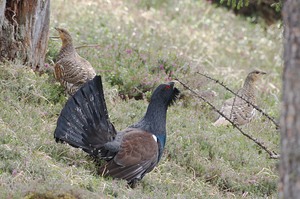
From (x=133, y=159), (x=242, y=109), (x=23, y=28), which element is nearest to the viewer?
(x=133, y=159)

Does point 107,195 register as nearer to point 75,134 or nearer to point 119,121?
point 75,134

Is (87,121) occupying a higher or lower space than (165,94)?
lower

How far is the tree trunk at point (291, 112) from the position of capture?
3260mm

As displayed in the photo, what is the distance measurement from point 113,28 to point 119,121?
4937 mm

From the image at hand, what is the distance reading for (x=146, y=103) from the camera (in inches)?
386

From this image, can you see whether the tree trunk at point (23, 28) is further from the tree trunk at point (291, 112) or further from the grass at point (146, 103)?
the tree trunk at point (291, 112)

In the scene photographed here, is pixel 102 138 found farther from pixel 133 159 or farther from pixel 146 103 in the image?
pixel 146 103

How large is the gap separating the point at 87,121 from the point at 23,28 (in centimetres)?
259

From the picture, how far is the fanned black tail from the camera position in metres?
7.04

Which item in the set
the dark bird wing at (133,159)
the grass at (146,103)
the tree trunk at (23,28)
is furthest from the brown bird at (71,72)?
the dark bird wing at (133,159)

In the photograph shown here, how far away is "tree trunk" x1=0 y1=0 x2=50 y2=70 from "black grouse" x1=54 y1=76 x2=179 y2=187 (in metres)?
2.29

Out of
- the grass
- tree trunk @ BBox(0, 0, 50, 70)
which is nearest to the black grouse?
the grass

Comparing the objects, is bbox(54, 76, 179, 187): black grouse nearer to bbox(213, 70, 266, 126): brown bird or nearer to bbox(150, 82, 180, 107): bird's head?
bbox(150, 82, 180, 107): bird's head

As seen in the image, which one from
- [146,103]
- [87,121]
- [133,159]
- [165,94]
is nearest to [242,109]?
[146,103]
